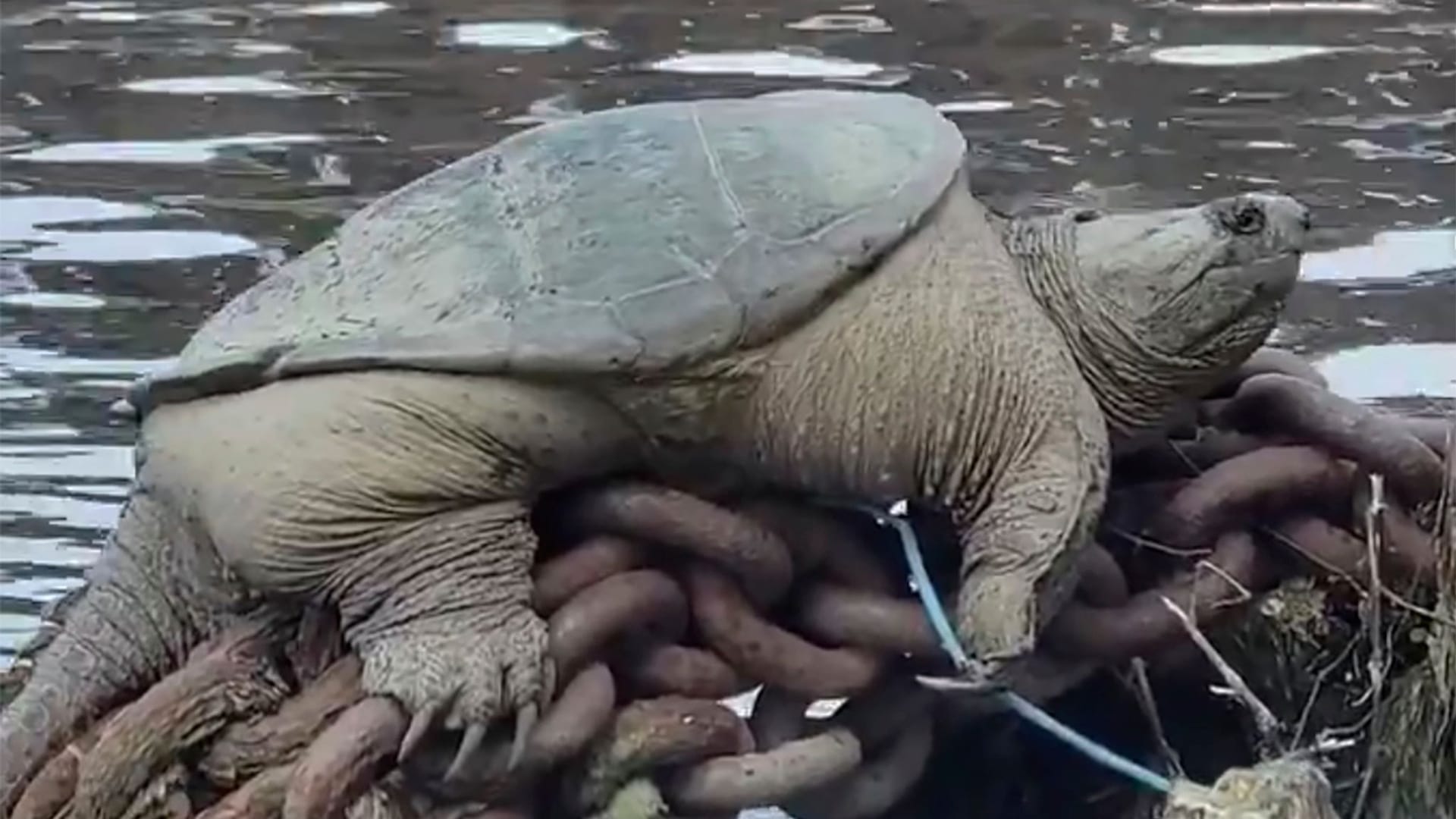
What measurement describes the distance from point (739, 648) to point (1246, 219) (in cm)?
76

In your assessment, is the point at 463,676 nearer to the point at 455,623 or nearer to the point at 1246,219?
the point at 455,623

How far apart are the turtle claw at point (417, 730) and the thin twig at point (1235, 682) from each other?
849mm

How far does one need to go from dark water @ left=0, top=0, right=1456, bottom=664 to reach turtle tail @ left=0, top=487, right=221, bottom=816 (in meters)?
1.49

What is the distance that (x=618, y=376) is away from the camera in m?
3.30

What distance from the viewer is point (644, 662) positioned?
133 inches

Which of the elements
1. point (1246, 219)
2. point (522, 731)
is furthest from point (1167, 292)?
point (522, 731)

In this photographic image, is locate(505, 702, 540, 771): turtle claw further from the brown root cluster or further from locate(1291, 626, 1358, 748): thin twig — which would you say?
locate(1291, 626, 1358, 748): thin twig

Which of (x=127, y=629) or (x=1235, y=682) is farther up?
(x=127, y=629)

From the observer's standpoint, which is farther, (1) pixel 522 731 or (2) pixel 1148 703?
(2) pixel 1148 703

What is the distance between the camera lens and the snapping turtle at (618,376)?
10.8 feet

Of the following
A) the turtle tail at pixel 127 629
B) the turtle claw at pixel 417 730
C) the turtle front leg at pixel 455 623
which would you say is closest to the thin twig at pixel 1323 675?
the turtle front leg at pixel 455 623

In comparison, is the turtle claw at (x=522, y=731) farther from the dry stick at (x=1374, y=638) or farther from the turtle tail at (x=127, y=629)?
the dry stick at (x=1374, y=638)

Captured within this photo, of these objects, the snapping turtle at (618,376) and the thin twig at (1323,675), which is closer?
the snapping turtle at (618,376)

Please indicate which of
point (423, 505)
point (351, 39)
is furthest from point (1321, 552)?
point (351, 39)
